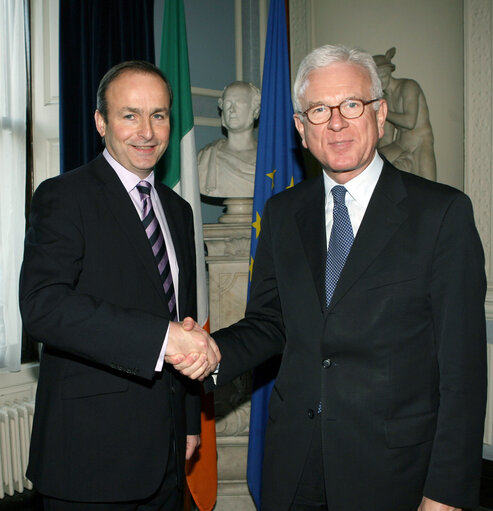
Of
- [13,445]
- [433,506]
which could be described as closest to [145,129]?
[433,506]

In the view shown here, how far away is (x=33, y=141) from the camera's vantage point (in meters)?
3.36

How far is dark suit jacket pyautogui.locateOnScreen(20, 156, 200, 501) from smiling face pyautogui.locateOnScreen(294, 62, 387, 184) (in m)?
0.61

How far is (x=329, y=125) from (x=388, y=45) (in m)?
2.97

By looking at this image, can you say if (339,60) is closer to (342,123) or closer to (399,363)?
(342,123)

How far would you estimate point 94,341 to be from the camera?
1471 mm

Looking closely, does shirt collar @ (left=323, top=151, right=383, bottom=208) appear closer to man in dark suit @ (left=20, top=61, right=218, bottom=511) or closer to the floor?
man in dark suit @ (left=20, top=61, right=218, bottom=511)

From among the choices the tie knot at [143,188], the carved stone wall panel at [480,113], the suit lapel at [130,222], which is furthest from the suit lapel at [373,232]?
the carved stone wall panel at [480,113]

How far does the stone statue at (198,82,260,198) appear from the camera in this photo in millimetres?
3160

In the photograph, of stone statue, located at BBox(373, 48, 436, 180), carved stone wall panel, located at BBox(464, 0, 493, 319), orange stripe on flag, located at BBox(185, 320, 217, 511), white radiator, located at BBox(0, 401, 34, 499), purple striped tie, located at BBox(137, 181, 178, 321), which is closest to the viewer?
purple striped tie, located at BBox(137, 181, 178, 321)

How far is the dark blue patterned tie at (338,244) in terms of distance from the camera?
4.86 ft

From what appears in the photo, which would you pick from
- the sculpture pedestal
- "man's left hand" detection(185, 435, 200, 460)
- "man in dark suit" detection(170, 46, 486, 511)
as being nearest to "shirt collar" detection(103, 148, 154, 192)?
"man in dark suit" detection(170, 46, 486, 511)

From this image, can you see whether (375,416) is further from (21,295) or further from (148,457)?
(21,295)

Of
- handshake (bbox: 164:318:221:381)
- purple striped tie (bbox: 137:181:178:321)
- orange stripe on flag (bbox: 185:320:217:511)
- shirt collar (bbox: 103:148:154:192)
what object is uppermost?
shirt collar (bbox: 103:148:154:192)

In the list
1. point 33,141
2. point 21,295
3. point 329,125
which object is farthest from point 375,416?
point 33,141
